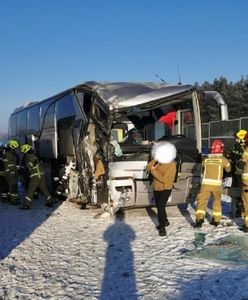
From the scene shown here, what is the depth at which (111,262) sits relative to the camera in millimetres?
6977

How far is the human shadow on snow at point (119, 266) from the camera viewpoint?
5668 mm

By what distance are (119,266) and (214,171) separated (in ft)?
10.4

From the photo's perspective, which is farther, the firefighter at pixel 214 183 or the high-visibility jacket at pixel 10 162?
the high-visibility jacket at pixel 10 162

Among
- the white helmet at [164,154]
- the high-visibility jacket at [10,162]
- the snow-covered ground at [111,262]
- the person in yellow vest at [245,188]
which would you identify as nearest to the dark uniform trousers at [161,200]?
the snow-covered ground at [111,262]

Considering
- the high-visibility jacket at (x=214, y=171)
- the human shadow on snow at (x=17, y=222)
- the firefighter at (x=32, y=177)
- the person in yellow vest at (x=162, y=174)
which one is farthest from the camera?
the firefighter at (x=32, y=177)

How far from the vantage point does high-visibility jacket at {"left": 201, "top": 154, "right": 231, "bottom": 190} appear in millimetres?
9086

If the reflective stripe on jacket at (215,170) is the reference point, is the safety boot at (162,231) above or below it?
below

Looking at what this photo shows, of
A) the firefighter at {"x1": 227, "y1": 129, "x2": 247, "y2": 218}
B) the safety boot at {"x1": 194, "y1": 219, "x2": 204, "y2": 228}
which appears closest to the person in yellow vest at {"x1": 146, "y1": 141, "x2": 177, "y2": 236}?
the safety boot at {"x1": 194, "y1": 219, "x2": 204, "y2": 228}

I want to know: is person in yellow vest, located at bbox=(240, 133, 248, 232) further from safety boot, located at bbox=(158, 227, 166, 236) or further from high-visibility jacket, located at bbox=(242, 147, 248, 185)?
safety boot, located at bbox=(158, 227, 166, 236)

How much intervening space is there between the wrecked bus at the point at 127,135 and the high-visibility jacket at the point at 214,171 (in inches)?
22.4

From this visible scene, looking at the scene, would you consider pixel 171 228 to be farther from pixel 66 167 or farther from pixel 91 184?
pixel 66 167

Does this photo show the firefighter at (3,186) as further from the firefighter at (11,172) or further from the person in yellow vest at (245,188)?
the person in yellow vest at (245,188)

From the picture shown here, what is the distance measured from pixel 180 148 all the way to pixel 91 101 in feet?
7.13

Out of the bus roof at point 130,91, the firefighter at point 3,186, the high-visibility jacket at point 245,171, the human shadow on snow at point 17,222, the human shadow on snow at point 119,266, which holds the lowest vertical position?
the human shadow on snow at point 119,266
